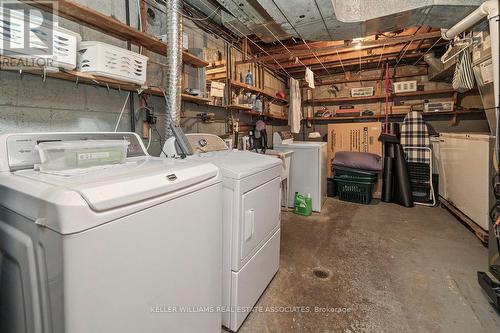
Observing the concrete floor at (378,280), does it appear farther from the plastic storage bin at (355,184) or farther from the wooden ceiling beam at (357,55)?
the wooden ceiling beam at (357,55)

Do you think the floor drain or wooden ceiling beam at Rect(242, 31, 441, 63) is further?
wooden ceiling beam at Rect(242, 31, 441, 63)

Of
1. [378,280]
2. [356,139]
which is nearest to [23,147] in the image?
[378,280]

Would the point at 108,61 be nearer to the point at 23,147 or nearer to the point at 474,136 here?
the point at 23,147

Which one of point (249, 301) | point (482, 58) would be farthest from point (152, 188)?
point (482, 58)

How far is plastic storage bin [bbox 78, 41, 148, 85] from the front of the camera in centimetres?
131

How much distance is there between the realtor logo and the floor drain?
7.41 feet

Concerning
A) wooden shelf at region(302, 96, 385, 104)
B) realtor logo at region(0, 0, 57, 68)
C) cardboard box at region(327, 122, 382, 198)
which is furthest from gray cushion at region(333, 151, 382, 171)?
realtor logo at region(0, 0, 57, 68)

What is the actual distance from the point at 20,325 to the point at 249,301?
115cm

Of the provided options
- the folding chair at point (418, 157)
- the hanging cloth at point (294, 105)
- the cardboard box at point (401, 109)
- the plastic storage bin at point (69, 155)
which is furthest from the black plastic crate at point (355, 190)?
the plastic storage bin at point (69, 155)

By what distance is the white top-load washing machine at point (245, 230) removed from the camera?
1.38 metres

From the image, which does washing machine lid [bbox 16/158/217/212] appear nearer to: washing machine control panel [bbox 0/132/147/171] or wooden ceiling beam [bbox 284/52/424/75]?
washing machine control panel [bbox 0/132/147/171]

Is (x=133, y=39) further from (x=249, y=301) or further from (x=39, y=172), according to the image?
(x=249, y=301)

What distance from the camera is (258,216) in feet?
5.25

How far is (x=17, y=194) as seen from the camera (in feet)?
2.51
